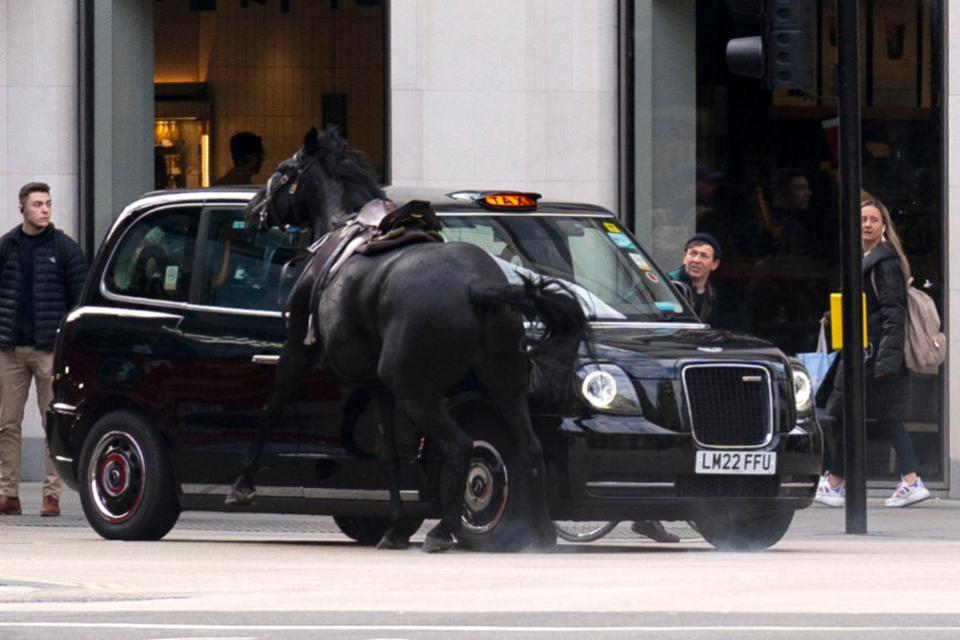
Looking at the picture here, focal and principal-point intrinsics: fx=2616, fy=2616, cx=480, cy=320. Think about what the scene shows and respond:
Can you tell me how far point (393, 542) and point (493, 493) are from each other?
0.78 m

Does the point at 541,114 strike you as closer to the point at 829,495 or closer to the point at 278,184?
the point at 829,495

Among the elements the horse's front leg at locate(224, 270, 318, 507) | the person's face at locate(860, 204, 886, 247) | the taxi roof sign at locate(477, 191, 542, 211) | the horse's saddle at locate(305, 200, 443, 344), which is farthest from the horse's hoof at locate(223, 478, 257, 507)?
the person's face at locate(860, 204, 886, 247)

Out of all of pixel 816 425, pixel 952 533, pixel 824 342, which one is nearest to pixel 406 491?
pixel 816 425

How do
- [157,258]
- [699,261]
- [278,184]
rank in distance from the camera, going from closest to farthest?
1. [278,184]
2. [157,258]
3. [699,261]

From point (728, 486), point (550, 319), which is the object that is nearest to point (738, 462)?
point (728, 486)

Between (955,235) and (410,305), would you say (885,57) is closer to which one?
(955,235)

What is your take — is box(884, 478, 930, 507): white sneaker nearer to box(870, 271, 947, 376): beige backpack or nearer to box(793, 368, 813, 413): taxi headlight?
box(870, 271, 947, 376): beige backpack

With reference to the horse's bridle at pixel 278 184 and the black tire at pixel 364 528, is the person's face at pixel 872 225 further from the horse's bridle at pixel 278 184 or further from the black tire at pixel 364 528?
the horse's bridle at pixel 278 184

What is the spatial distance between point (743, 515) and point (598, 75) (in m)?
7.42

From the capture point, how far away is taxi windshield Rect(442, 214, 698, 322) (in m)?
12.9

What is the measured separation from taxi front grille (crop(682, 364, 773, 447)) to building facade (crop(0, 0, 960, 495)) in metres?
6.05

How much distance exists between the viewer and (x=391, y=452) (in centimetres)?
1229

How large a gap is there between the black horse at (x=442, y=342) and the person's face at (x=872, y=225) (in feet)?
16.4

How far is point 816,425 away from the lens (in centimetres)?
1255
